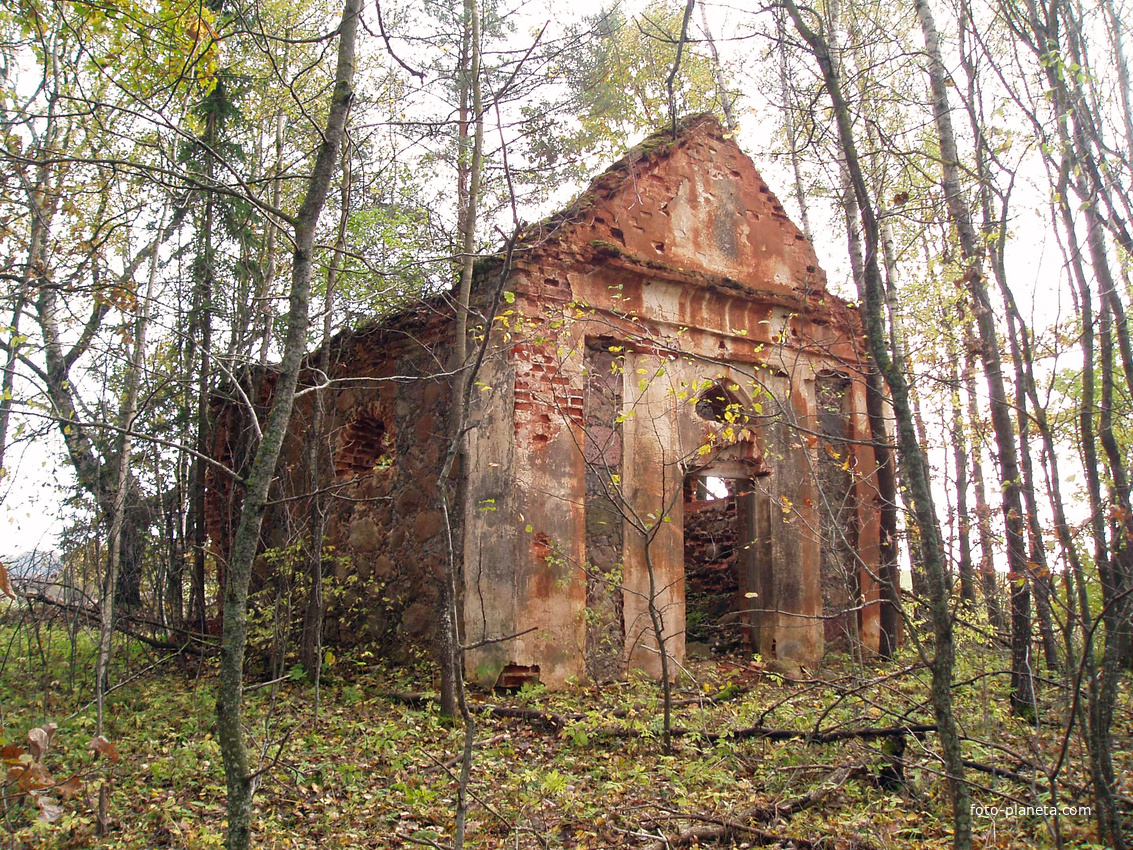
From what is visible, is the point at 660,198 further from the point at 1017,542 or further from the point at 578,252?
the point at 1017,542

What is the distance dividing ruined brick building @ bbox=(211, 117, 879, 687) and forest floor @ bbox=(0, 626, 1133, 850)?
101 cm

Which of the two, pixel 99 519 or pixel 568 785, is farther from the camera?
pixel 99 519

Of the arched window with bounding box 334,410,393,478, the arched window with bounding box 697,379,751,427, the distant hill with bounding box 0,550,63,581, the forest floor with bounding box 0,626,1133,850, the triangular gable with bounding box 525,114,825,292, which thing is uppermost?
the triangular gable with bounding box 525,114,825,292

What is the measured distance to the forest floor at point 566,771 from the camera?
14.2 ft

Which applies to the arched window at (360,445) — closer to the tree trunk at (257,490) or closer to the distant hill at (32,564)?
the distant hill at (32,564)

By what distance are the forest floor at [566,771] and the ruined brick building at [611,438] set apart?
1.01 meters

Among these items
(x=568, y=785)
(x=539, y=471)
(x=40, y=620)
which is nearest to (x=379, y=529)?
(x=539, y=471)

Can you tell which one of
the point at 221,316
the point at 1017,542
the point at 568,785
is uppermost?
the point at 221,316

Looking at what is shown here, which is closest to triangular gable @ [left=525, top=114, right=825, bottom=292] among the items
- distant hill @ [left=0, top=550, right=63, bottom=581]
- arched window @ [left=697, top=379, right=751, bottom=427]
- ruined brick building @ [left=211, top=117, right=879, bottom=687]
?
ruined brick building @ [left=211, top=117, right=879, bottom=687]

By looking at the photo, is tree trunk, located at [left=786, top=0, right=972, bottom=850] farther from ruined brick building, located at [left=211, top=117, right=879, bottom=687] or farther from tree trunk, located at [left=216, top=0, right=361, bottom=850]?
Result: ruined brick building, located at [left=211, top=117, right=879, bottom=687]

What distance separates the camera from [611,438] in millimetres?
8406

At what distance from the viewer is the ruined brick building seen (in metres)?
7.71

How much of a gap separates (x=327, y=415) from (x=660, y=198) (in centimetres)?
475

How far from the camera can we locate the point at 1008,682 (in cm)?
732
